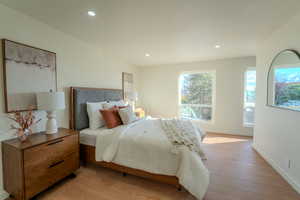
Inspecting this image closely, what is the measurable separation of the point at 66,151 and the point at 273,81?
363 centimetres

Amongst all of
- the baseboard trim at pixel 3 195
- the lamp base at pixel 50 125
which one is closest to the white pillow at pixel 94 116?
the lamp base at pixel 50 125

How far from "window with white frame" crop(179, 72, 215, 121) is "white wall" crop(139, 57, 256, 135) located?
19 centimetres

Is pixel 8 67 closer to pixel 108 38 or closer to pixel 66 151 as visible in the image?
pixel 66 151

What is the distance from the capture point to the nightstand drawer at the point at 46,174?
5.32ft

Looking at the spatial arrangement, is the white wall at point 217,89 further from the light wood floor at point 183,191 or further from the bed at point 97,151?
the bed at point 97,151

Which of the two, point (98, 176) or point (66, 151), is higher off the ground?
point (66, 151)

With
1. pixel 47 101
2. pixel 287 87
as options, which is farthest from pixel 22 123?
pixel 287 87

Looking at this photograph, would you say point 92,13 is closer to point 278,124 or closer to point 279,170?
point 278,124

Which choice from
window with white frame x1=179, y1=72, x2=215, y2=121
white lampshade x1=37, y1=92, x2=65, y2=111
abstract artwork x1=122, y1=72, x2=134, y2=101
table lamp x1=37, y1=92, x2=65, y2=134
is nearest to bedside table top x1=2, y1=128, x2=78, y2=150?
table lamp x1=37, y1=92, x2=65, y2=134

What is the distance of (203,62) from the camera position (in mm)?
4660

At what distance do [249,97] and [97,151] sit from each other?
4.44m

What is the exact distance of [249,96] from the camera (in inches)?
167

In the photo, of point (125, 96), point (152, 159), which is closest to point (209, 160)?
point (152, 159)

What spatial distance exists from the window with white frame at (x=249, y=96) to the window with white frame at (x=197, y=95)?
36.2 inches
